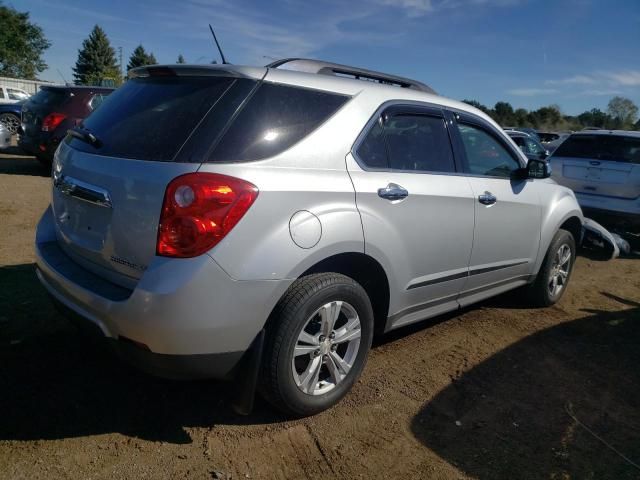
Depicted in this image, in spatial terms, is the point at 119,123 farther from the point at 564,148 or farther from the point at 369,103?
the point at 564,148

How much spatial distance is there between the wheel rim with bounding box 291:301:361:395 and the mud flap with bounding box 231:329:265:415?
228 millimetres

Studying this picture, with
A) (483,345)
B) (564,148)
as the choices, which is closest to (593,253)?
(564,148)

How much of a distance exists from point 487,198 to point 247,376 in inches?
87.2

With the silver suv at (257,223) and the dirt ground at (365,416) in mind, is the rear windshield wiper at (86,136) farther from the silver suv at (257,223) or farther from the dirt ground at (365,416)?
the dirt ground at (365,416)

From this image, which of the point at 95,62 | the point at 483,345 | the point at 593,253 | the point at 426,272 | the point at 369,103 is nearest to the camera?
the point at 369,103

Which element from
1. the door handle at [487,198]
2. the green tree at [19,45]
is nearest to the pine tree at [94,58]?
the green tree at [19,45]

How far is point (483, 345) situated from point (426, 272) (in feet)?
3.37

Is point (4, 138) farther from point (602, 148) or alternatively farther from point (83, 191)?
point (602, 148)

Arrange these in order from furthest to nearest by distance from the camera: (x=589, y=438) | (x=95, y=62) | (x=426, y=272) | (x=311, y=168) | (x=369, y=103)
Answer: (x=95, y=62), (x=426, y=272), (x=369, y=103), (x=589, y=438), (x=311, y=168)

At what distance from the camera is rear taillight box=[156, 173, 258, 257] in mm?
2195

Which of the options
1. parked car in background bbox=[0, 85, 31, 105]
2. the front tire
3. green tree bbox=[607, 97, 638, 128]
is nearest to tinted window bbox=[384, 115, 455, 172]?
the front tire

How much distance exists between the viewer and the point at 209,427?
8.71 feet

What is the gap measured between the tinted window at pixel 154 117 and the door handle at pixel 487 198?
200cm

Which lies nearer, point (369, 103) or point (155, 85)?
point (155, 85)
